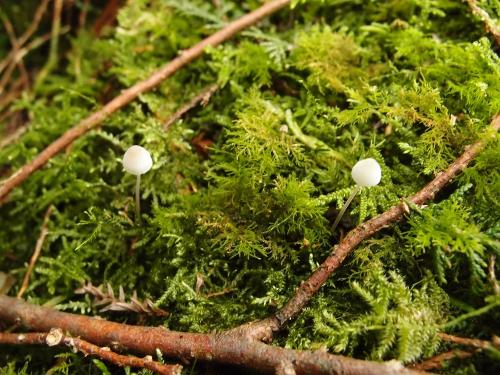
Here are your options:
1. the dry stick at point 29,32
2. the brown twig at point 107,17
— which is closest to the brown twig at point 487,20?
the brown twig at point 107,17

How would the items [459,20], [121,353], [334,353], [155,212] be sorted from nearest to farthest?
[334,353] < [121,353] < [155,212] < [459,20]

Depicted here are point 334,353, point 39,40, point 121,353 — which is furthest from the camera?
point 39,40

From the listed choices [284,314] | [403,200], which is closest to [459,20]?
[403,200]

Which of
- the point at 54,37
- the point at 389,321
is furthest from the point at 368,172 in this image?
the point at 54,37

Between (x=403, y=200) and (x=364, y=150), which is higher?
(x=364, y=150)

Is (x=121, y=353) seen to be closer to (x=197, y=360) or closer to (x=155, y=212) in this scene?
(x=197, y=360)

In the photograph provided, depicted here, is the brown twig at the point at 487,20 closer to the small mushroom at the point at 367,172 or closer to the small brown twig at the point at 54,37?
the small mushroom at the point at 367,172

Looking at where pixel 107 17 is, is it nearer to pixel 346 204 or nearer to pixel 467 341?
pixel 346 204
